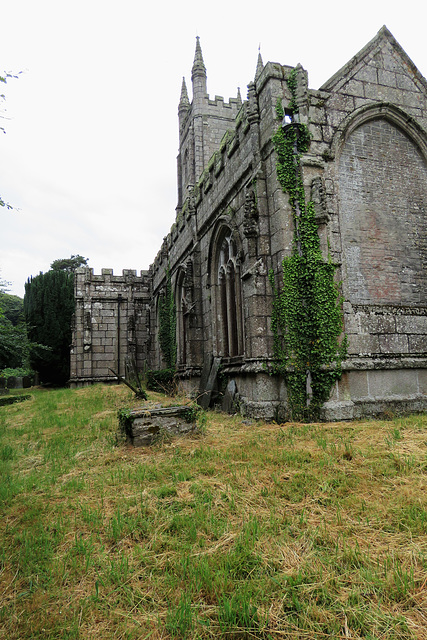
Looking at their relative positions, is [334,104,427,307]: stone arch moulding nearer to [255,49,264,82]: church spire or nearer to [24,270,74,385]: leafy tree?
[255,49,264,82]: church spire

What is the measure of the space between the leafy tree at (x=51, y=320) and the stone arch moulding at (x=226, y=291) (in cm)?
1368

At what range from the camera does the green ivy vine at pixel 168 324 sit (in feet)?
54.8

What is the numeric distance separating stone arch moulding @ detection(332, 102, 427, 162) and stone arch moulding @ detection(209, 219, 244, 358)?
2925 mm

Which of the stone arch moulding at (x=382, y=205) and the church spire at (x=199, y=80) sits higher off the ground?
the church spire at (x=199, y=80)

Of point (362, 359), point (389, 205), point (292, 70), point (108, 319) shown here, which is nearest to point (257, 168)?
point (292, 70)

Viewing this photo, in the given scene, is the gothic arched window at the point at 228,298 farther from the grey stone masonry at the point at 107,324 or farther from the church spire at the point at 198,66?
the church spire at the point at 198,66

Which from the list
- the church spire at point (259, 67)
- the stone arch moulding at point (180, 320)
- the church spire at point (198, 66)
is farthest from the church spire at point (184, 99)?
the church spire at point (259, 67)

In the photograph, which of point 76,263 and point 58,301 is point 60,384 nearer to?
point 58,301

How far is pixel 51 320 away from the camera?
2250 cm

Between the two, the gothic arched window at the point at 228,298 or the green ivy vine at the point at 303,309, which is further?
the gothic arched window at the point at 228,298

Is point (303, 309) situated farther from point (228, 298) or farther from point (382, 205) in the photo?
point (228, 298)

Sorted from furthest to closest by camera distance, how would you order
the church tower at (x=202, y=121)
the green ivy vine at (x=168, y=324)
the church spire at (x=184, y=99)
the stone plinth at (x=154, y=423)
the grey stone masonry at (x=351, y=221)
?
the church spire at (x=184, y=99)
the church tower at (x=202, y=121)
the green ivy vine at (x=168, y=324)
the grey stone masonry at (x=351, y=221)
the stone plinth at (x=154, y=423)

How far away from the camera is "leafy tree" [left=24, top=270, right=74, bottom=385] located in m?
22.2

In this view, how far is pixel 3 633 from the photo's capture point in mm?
2080
